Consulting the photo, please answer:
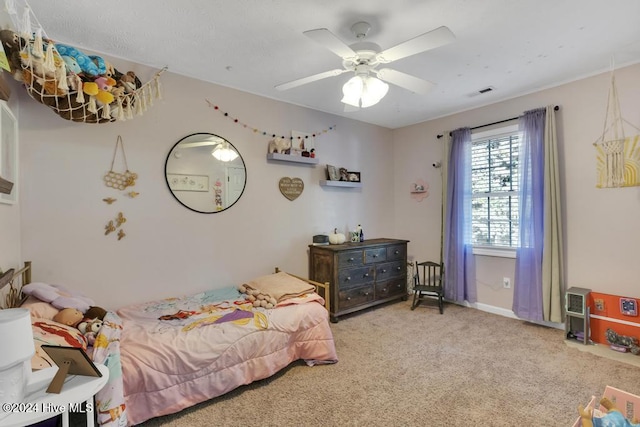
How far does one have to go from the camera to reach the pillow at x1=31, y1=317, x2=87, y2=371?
4.49 feet

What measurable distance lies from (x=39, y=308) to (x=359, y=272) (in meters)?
2.85

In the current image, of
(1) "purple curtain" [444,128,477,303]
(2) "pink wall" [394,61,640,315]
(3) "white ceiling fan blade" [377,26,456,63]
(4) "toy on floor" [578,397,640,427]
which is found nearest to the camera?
(4) "toy on floor" [578,397,640,427]

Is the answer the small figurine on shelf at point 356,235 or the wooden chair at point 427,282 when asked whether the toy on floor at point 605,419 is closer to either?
the wooden chair at point 427,282

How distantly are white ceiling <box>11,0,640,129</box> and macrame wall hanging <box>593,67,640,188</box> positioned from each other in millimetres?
422

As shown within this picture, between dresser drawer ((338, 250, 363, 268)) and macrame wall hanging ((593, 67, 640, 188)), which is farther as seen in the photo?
dresser drawer ((338, 250, 363, 268))

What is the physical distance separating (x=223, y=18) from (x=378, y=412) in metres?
2.77

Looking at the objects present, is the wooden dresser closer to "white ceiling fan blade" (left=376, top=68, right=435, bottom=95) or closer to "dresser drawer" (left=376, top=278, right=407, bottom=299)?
"dresser drawer" (left=376, top=278, right=407, bottom=299)

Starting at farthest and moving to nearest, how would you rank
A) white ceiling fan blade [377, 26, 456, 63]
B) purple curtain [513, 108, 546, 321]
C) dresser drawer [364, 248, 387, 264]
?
dresser drawer [364, 248, 387, 264] → purple curtain [513, 108, 546, 321] → white ceiling fan blade [377, 26, 456, 63]

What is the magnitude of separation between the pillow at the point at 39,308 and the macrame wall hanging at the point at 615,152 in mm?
4582

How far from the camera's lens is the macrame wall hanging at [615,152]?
281 cm

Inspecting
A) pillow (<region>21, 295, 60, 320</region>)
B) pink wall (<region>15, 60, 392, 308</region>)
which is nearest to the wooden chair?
pink wall (<region>15, 60, 392, 308</region>)

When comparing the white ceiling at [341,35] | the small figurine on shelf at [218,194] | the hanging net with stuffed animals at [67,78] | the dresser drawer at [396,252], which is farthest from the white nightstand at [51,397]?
the dresser drawer at [396,252]

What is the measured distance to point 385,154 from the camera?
4.81 metres

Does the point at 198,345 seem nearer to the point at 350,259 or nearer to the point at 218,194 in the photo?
the point at 218,194
